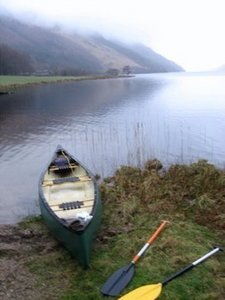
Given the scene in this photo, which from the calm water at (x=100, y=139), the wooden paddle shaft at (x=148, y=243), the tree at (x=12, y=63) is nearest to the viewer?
the wooden paddle shaft at (x=148, y=243)

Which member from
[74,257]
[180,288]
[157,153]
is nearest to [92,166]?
[157,153]

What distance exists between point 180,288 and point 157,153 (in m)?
14.7

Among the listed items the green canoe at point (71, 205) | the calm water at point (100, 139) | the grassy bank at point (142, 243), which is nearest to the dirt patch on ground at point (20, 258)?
the grassy bank at point (142, 243)

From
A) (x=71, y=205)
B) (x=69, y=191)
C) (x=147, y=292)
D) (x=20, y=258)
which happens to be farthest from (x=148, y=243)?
(x=69, y=191)

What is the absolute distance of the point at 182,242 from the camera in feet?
33.2

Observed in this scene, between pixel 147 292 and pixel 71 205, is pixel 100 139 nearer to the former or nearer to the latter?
pixel 71 205

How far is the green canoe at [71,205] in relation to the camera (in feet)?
31.7

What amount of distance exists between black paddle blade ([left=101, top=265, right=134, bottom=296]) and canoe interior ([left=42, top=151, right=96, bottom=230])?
132 cm

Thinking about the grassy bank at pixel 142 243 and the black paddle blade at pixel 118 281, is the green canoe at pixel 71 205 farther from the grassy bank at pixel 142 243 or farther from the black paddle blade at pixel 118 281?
the black paddle blade at pixel 118 281

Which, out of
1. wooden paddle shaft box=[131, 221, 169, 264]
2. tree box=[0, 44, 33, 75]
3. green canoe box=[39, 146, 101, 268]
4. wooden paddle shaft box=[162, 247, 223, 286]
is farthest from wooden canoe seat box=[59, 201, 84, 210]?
tree box=[0, 44, 33, 75]

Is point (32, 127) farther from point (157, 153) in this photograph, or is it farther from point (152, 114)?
point (157, 153)

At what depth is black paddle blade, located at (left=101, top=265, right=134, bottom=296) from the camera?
8.48 m

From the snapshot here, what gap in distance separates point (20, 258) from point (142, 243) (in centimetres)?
299

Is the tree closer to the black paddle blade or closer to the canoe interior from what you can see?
the canoe interior
